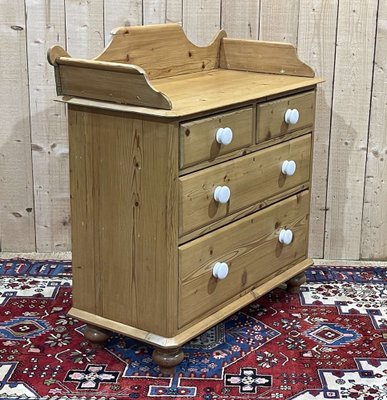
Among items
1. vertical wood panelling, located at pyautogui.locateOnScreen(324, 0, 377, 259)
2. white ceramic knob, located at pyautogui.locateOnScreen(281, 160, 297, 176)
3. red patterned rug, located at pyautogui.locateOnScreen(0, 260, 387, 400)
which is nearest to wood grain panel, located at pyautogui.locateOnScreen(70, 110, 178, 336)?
red patterned rug, located at pyautogui.locateOnScreen(0, 260, 387, 400)

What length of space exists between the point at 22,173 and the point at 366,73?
4.82 feet

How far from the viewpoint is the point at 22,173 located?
313 cm

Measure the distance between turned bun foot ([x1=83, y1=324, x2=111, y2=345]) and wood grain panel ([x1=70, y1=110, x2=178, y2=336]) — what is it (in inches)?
3.1

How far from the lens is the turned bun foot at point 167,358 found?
7.39 ft

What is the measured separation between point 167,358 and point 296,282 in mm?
786

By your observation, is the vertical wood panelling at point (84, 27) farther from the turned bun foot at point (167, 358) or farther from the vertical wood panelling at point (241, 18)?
the turned bun foot at point (167, 358)

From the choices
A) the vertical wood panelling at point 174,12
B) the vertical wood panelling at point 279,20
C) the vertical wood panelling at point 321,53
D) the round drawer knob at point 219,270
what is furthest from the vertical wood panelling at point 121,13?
the round drawer knob at point 219,270

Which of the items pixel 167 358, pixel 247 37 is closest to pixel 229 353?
pixel 167 358

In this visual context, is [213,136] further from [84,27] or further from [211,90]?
[84,27]

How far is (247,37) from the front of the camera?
9.81 feet

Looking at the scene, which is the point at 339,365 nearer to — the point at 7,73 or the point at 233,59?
the point at 233,59

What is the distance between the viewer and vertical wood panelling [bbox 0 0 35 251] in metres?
2.97

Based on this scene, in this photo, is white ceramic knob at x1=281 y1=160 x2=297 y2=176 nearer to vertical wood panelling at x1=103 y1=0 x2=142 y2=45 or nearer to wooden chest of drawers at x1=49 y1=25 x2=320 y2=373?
wooden chest of drawers at x1=49 y1=25 x2=320 y2=373

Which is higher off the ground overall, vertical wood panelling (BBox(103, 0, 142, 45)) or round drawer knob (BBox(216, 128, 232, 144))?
vertical wood panelling (BBox(103, 0, 142, 45))
